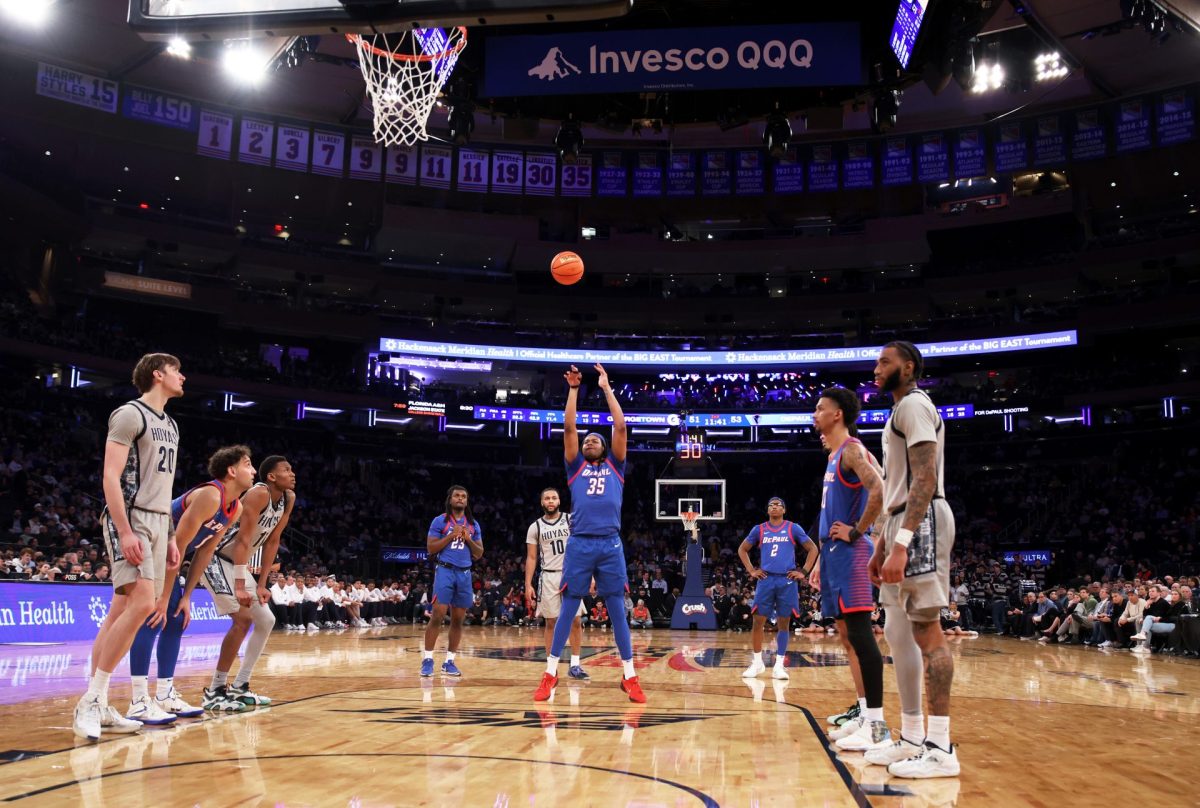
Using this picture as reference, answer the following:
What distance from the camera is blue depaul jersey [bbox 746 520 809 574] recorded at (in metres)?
11.2

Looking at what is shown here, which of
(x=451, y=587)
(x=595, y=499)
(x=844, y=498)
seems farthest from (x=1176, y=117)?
(x=595, y=499)

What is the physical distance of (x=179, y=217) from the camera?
115 ft

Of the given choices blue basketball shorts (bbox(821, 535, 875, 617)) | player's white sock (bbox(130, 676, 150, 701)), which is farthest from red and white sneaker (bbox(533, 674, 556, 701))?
player's white sock (bbox(130, 676, 150, 701))

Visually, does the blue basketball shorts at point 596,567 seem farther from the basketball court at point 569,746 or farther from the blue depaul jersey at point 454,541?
the blue depaul jersey at point 454,541

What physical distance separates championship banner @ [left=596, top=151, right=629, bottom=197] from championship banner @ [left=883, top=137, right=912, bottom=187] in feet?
29.9

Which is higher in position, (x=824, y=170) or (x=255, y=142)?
(x=824, y=170)

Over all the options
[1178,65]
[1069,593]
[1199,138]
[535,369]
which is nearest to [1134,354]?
[1199,138]

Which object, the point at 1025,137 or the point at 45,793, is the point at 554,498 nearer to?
the point at 45,793

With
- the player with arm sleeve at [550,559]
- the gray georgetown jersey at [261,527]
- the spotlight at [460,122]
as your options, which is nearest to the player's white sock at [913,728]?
the gray georgetown jersey at [261,527]

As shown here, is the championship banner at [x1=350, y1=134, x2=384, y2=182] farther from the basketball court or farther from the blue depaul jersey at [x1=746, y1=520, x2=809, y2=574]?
the blue depaul jersey at [x1=746, y1=520, x2=809, y2=574]

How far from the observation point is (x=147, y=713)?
5992 millimetres

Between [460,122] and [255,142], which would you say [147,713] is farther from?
[255,142]

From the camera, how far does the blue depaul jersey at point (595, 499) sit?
26.0ft

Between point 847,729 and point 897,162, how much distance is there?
29968 millimetres
